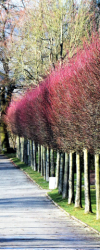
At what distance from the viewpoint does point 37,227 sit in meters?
16.4

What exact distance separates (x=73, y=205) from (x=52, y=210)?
1598mm

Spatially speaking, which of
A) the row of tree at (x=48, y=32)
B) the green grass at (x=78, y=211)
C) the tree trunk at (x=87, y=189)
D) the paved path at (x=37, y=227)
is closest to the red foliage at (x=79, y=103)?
the tree trunk at (x=87, y=189)

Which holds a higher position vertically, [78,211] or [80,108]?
[80,108]

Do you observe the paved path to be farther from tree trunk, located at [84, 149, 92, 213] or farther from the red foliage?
the red foliage

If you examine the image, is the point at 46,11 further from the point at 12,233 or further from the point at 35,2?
the point at 12,233

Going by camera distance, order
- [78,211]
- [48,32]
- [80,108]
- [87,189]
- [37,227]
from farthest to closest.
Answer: [48,32]
[78,211]
[87,189]
[80,108]
[37,227]

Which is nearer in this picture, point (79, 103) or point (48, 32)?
point (79, 103)

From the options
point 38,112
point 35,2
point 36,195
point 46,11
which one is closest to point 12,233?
point 36,195

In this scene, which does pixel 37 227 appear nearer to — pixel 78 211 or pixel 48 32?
pixel 78 211

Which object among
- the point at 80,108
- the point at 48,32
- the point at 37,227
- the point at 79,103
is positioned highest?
the point at 48,32

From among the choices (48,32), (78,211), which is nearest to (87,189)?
(78,211)

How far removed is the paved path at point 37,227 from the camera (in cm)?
1347

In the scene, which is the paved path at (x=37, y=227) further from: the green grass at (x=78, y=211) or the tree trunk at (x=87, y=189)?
the tree trunk at (x=87, y=189)

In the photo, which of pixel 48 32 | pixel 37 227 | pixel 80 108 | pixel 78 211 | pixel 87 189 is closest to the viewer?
pixel 37 227
